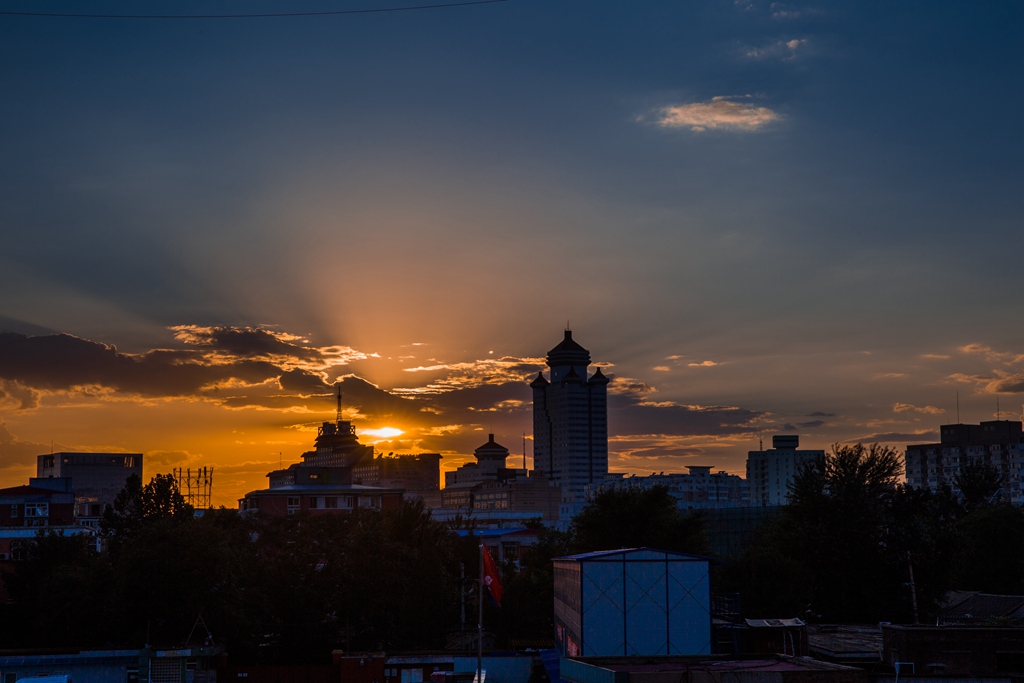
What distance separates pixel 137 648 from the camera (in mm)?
43656

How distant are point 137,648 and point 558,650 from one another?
1904 cm

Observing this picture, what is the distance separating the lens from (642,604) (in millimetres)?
38781

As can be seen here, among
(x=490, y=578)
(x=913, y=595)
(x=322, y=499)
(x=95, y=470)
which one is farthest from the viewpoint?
(x=95, y=470)

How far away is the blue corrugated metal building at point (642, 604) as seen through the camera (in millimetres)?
38406

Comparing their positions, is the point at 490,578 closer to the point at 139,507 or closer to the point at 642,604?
the point at 642,604

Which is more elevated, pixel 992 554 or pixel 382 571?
pixel 382 571

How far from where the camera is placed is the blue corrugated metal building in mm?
38406

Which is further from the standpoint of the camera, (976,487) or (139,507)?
(976,487)

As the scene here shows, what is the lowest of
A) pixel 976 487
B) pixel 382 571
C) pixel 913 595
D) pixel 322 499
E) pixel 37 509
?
pixel 913 595

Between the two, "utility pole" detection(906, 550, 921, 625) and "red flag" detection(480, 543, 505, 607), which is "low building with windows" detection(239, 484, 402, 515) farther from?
"red flag" detection(480, 543, 505, 607)

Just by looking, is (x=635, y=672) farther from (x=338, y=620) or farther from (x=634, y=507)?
(x=634, y=507)

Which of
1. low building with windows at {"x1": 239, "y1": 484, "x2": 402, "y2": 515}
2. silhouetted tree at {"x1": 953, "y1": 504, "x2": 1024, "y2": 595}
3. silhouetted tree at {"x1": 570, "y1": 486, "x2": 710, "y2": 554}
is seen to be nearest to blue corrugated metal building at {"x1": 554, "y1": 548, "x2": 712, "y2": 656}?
silhouetted tree at {"x1": 570, "y1": 486, "x2": 710, "y2": 554}

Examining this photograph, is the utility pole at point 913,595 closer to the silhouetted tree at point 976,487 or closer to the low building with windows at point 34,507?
the silhouetted tree at point 976,487

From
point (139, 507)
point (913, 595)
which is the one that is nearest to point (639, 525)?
point (913, 595)
